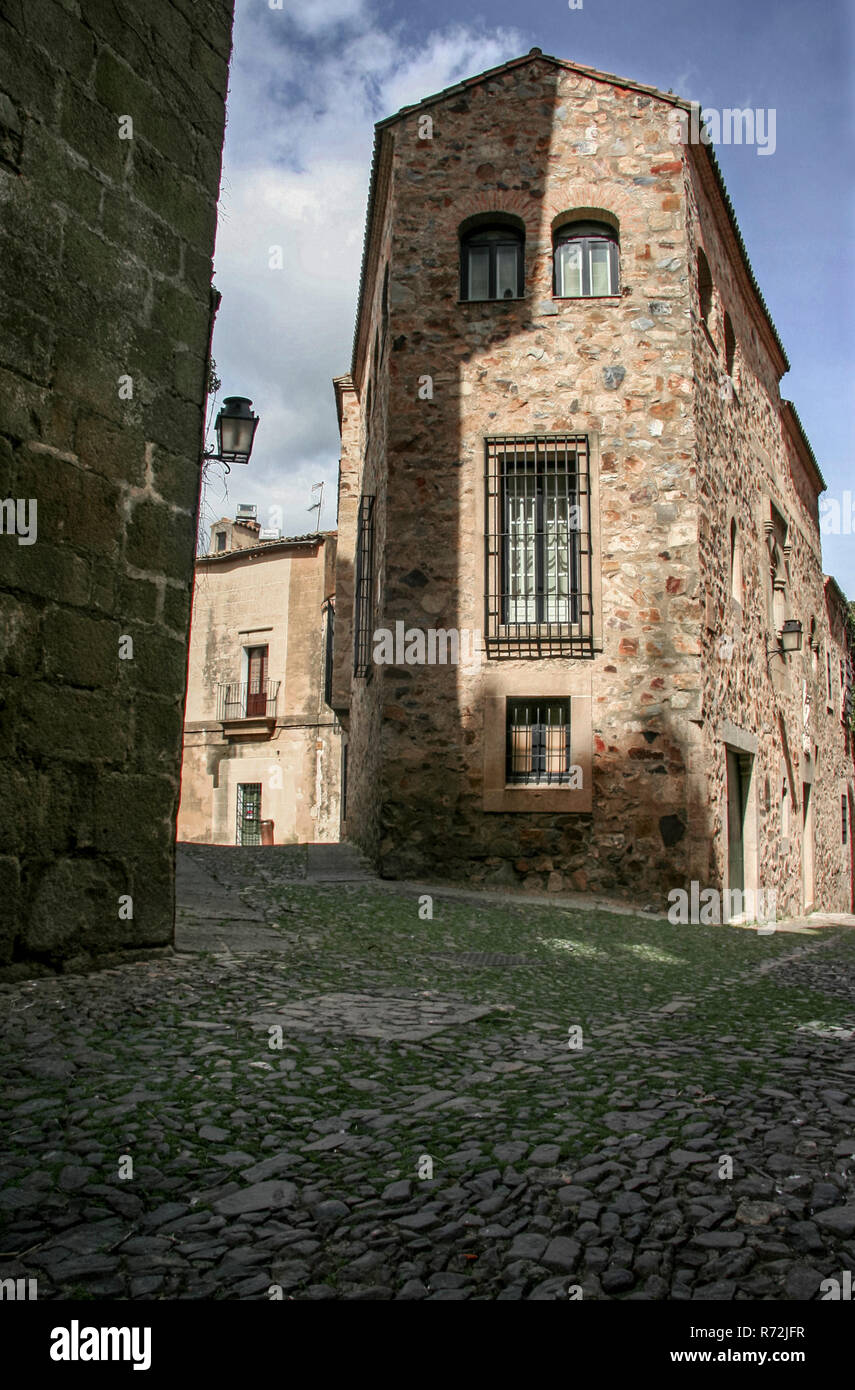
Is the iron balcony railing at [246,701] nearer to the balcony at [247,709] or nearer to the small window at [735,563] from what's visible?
the balcony at [247,709]

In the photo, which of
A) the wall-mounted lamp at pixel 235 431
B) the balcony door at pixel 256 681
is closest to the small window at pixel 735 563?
the wall-mounted lamp at pixel 235 431

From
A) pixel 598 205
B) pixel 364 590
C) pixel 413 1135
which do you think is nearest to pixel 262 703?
pixel 364 590

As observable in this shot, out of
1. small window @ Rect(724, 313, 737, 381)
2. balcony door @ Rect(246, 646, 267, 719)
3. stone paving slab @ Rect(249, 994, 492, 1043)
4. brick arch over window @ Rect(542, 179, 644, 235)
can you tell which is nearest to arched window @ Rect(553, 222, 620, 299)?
brick arch over window @ Rect(542, 179, 644, 235)

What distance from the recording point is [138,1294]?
165 cm

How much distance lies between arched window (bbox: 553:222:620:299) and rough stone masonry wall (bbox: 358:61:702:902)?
24 centimetres

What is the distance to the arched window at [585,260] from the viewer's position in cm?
1045

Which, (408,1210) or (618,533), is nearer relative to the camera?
(408,1210)

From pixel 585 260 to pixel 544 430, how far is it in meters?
2.07

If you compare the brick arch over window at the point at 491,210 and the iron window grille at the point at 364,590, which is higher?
the brick arch over window at the point at 491,210

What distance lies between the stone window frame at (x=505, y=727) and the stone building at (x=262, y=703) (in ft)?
A: 55.3

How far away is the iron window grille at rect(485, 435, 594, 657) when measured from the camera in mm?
9766

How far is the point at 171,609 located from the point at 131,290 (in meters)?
1.40
